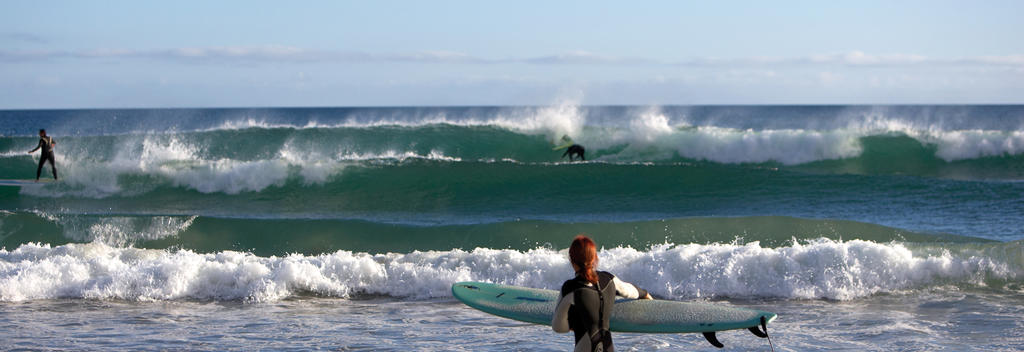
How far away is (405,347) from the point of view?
6.40 metres

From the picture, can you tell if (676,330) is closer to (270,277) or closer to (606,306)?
(606,306)

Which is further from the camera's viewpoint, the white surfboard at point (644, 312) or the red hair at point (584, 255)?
the white surfboard at point (644, 312)

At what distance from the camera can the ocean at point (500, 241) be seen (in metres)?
6.96

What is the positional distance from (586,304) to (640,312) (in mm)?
784

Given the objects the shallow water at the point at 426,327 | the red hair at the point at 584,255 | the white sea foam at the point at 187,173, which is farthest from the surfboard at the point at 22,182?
the red hair at the point at 584,255

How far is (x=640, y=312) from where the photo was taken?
187 inches

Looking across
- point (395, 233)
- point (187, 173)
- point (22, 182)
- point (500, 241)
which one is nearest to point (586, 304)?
point (500, 241)

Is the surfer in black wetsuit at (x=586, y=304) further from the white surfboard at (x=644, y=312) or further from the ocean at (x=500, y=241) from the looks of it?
the ocean at (x=500, y=241)

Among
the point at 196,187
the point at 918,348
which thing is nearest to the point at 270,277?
the point at 918,348

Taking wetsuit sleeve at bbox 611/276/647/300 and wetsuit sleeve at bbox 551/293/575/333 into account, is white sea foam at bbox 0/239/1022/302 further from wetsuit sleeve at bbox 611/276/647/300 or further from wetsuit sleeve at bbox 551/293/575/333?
wetsuit sleeve at bbox 551/293/575/333

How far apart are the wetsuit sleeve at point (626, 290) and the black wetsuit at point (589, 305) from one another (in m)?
0.03

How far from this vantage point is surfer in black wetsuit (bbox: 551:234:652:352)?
3.97m

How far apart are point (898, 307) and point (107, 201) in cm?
1476

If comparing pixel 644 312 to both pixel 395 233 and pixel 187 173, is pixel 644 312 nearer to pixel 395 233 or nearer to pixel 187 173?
pixel 395 233
